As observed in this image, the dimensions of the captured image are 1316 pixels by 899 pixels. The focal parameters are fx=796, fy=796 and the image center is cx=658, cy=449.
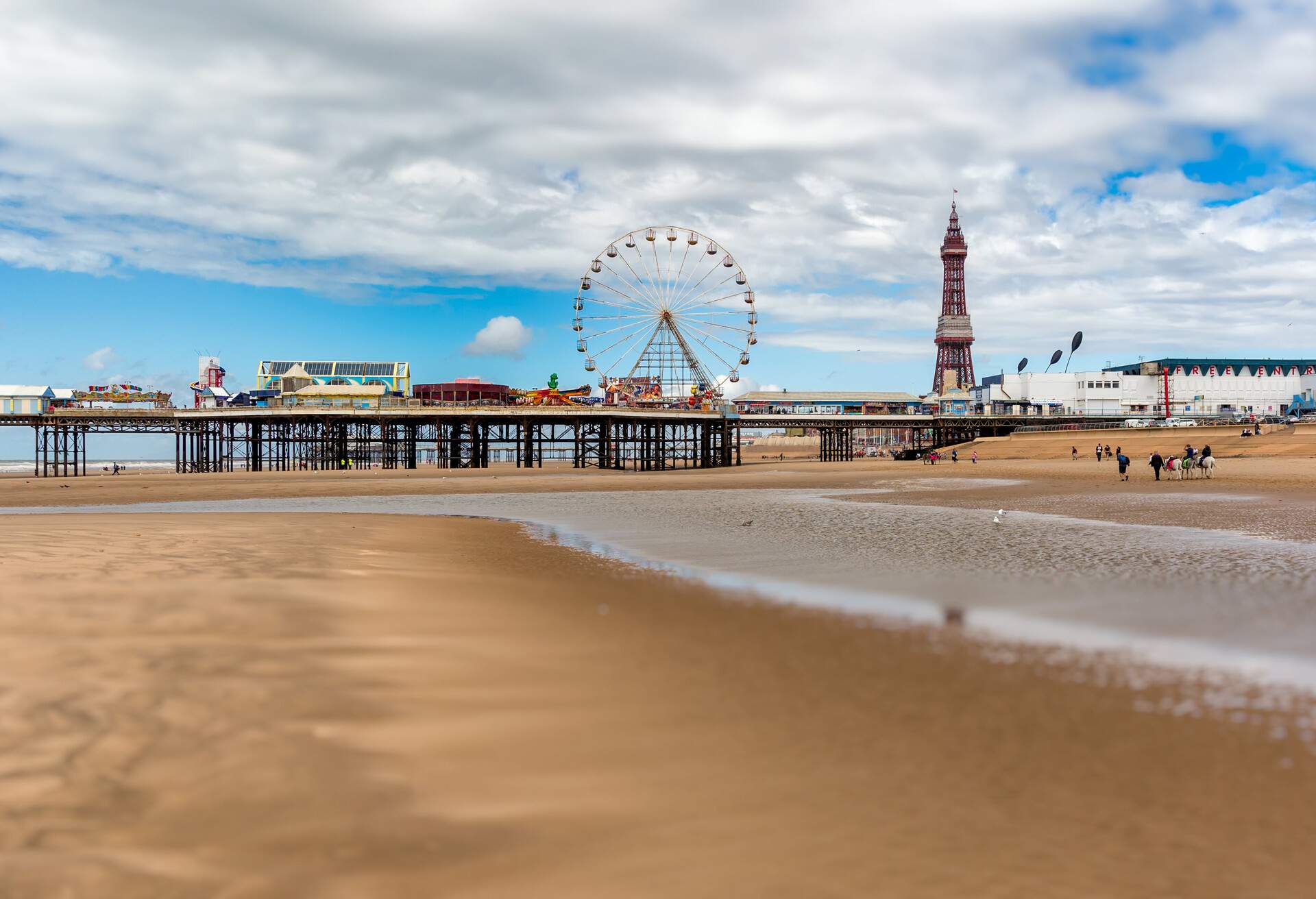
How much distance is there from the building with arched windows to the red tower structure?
11309cm

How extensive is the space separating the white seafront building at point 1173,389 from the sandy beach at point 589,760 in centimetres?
11218

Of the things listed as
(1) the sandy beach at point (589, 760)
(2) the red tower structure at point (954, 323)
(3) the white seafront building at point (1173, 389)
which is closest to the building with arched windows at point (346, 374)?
(1) the sandy beach at point (589, 760)

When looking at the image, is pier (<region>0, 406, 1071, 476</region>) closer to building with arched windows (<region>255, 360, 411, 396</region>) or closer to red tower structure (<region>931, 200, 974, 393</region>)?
building with arched windows (<region>255, 360, 411, 396</region>)

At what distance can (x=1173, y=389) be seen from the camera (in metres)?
112

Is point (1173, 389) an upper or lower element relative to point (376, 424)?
upper

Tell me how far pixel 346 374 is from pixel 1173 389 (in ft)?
355

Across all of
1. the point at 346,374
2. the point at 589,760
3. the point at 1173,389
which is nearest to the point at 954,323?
the point at 1173,389

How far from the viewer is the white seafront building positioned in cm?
10875

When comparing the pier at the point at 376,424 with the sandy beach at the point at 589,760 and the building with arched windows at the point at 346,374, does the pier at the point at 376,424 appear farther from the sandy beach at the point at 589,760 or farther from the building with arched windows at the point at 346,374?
the sandy beach at the point at 589,760

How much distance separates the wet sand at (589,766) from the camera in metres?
2.92

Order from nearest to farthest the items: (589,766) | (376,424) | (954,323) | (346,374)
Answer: (589,766) → (376,424) → (346,374) → (954,323)

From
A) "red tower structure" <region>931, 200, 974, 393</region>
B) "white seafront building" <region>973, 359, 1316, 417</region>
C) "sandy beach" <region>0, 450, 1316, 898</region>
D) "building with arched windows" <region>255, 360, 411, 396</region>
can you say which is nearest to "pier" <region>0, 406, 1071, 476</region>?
"building with arched windows" <region>255, 360, 411, 396</region>

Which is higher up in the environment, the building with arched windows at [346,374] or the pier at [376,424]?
the building with arched windows at [346,374]

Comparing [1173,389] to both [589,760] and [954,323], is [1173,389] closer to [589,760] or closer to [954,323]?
[954,323]
